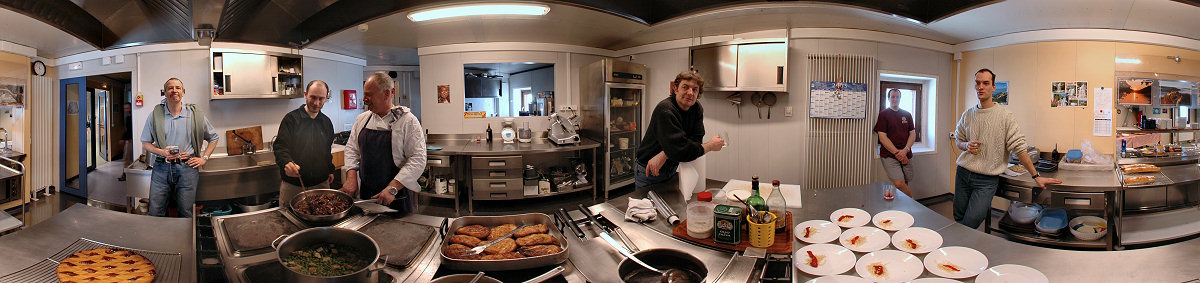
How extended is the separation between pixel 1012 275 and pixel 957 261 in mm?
141

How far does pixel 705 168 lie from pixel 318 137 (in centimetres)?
159

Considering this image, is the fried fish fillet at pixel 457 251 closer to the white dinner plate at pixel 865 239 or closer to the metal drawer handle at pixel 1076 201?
the white dinner plate at pixel 865 239

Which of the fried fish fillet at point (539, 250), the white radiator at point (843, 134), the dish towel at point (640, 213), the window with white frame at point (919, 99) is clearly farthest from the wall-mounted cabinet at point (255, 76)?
the window with white frame at point (919, 99)

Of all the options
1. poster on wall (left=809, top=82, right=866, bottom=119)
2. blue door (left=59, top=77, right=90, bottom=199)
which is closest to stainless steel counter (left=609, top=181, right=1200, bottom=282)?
poster on wall (left=809, top=82, right=866, bottom=119)

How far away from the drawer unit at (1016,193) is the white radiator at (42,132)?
3.79 m

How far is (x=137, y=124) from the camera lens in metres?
0.89

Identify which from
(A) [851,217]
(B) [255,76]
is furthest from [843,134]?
(B) [255,76]

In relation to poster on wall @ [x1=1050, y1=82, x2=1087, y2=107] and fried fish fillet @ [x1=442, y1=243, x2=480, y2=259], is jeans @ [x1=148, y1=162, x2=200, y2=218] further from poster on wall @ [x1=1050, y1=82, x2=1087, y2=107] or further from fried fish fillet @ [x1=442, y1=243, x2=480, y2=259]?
poster on wall @ [x1=1050, y1=82, x2=1087, y2=107]

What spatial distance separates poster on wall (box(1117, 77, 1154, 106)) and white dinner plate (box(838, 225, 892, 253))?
119 cm

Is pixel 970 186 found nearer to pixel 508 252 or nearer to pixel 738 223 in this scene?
pixel 738 223

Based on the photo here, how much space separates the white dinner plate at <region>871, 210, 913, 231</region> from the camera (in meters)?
1.75

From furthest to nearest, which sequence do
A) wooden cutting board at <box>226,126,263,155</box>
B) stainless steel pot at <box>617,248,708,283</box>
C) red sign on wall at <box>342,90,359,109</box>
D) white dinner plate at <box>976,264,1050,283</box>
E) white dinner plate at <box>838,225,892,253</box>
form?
white dinner plate at <box>838,225,892,253</box> → white dinner plate at <box>976,264,1050,283</box> → red sign on wall at <box>342,90,359,109</box> → wooden cutting board at <box>226,126,263,155</box> → stainless steel pot at <box>617,248,708,283</box>

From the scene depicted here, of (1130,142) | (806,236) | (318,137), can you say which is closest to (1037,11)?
(1130,142)

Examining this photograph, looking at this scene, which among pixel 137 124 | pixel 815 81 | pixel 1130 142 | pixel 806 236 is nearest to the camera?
pixel 137 124
